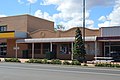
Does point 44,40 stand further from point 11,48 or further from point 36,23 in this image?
point 36,23

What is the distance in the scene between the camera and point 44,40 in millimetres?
41531

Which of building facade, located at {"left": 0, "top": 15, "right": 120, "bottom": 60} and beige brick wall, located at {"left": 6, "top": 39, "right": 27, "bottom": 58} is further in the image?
beige brick wall, located at {"left": 6, "top": 39, "right": 27, "bottom": 58}

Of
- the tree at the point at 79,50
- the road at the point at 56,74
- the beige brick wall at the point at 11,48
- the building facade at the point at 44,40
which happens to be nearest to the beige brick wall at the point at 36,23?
the building facade at the point at 44,40

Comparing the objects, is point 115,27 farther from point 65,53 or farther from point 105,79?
point 105,79

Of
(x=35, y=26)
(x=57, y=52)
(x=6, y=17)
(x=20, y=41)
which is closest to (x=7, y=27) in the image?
(x=6, y=17)

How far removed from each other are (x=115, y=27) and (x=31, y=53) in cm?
1664

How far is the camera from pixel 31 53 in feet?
155

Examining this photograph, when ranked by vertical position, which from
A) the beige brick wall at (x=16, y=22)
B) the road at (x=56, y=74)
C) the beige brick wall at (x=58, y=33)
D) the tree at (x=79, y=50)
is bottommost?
the road at (x=56, y=74)

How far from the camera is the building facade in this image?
123 ft

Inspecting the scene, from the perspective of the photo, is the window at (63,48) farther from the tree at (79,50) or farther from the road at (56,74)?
the road at (56,74)

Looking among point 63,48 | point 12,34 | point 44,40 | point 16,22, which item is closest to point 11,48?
point 16,22

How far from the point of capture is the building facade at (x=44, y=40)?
37.3m

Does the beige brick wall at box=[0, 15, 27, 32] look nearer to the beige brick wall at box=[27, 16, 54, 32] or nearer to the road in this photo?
the beige brick wall at box=[27, 16, 54, 32]

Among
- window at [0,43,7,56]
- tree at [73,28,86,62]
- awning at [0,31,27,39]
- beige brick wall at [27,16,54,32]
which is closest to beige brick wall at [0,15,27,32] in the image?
beige brick wall at [27,16,54,32]
